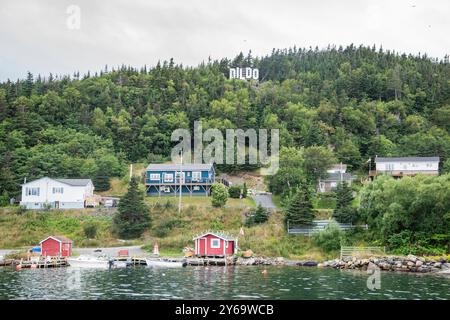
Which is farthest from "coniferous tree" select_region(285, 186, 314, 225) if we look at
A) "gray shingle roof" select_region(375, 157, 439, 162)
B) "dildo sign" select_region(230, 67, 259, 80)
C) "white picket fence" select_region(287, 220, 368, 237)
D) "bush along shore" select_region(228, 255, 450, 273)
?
"dildo sign" select_region(230, 67, 259, 80)

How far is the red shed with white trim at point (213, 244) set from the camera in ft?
167

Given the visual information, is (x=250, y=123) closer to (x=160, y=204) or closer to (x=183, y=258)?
(x=160, y=204)

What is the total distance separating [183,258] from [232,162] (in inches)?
1412

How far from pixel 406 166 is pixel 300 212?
97.3 feet

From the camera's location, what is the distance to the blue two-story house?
72.8 metres

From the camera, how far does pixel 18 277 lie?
3744 cm

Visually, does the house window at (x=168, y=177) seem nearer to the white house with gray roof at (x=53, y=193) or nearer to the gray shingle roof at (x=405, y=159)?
the white house with gray roof at (x=53, y=193)

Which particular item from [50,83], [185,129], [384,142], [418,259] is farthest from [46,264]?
[50,83]

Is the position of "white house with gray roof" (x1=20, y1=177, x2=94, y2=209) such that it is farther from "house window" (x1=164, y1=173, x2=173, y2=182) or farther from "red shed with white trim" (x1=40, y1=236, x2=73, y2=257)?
"red shed with white trim" (x1=40, y1=236, x2=73, y2=257)

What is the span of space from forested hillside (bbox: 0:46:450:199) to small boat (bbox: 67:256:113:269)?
26927mm

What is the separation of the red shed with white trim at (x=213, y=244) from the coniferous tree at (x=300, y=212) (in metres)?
6.41

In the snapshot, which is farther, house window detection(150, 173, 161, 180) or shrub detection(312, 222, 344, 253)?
house window detection(150, 173, 161, 180)

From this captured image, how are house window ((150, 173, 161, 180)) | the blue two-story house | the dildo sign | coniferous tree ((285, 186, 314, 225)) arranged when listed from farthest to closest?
the dildo sign < house window ((150, 173, 161, 180)) < the blue two-story house < coniferous tree ((285, 186, 314, 225))

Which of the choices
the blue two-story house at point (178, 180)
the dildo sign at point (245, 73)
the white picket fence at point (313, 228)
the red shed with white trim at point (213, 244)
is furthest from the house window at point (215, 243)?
the dildo sign at point (245, 73)
